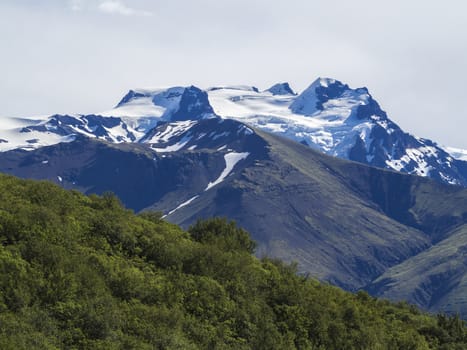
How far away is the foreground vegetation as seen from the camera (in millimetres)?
63688

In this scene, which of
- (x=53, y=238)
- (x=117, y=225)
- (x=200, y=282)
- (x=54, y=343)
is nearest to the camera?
(x=54, y=343)

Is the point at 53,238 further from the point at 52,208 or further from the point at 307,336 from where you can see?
the point at 307,336

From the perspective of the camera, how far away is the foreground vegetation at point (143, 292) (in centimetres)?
6369

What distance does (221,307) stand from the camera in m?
78.9

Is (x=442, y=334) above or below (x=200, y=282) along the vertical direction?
below

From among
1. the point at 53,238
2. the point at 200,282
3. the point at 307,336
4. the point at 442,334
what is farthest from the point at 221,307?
the point at 442,334

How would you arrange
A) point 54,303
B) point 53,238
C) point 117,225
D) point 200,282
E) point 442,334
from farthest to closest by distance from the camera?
1. point 442,334
2. point 117,225
3. point 200,282
4. point 53,238
5. point 54,303

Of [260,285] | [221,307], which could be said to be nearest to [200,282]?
[221,307]

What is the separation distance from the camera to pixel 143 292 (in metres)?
73.9

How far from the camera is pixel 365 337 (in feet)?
291

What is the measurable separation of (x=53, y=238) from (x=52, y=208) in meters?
10.7

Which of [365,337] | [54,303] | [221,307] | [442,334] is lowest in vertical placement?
[442,334]

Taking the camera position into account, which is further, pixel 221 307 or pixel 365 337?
pixel 365 337

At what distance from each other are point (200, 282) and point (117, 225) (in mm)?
12472
